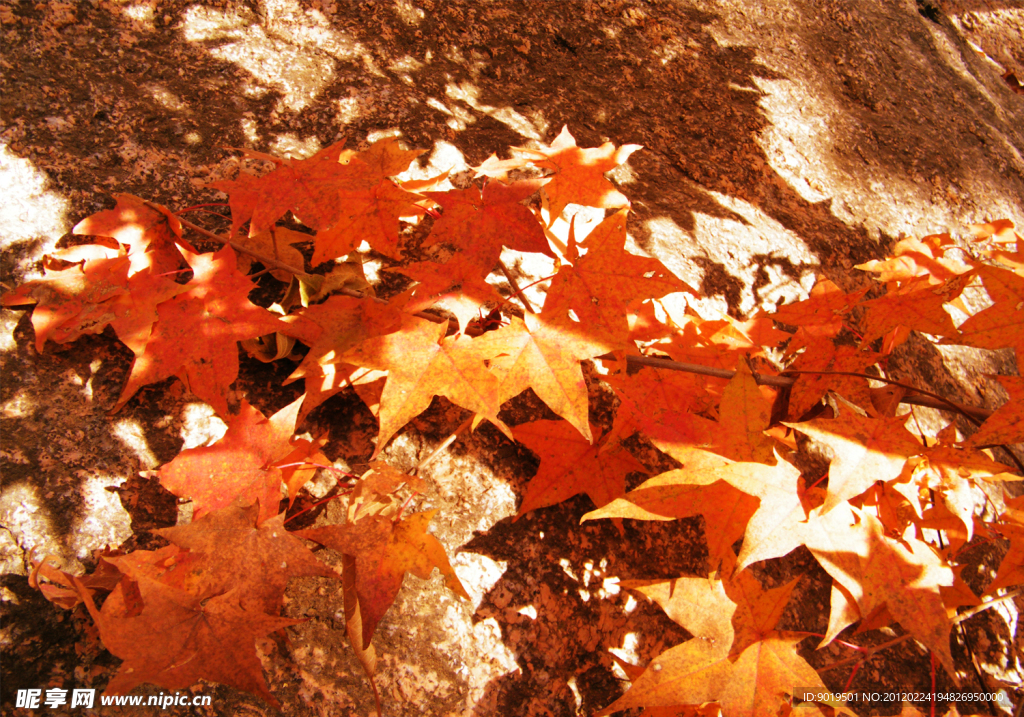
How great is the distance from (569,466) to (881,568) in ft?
1.99

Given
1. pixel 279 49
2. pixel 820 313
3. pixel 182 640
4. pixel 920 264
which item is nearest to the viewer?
pixel 182 640

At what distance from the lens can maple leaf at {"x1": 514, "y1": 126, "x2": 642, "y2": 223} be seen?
143cm

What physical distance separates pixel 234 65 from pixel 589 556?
1.92 metres

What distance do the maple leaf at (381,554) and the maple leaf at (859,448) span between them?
2.22 feet

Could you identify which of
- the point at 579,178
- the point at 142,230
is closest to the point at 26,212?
the point at 142,230

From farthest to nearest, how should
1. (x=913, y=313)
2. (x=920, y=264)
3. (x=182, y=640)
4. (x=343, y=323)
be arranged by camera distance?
(x=920, y=264) → (x=913, y=313) → (x=343, y=323) → (x=182, y=640)

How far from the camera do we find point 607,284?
45.6 inches

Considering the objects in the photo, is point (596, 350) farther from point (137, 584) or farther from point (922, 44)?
point (922, 44)

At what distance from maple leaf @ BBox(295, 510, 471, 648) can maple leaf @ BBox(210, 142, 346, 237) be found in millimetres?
707

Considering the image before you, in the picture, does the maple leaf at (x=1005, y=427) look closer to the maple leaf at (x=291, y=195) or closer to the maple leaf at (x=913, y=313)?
the maple leaf at (x=913, y=313)

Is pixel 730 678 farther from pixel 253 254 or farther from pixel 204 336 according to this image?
pixel 253 254

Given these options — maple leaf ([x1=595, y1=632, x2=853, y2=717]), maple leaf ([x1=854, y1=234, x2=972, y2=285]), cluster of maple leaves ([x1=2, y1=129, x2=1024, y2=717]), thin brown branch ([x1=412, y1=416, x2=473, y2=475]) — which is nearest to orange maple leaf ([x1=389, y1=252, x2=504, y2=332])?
cluster of maple leaves ([x1=2, y1=129, x2=1024, y2=717])

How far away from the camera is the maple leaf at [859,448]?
960 millimetres

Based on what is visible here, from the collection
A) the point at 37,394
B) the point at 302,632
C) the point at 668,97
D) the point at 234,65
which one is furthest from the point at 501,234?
the point at 668,97
